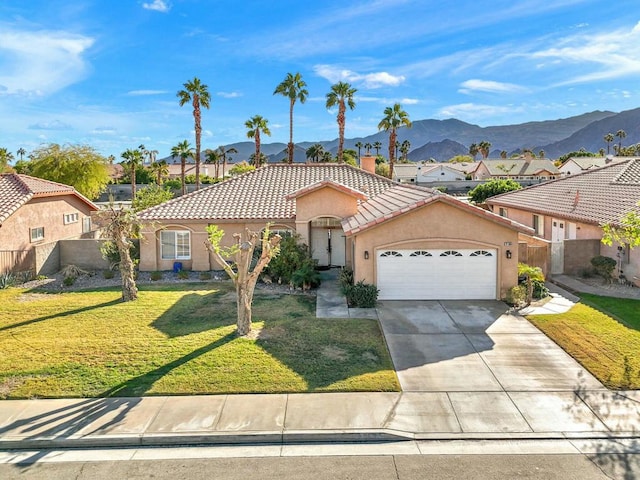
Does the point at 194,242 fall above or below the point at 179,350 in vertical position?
above

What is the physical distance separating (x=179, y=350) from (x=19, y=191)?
1749cm

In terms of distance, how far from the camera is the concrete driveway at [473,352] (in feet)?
37.8

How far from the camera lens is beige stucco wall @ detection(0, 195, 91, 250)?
2392cm

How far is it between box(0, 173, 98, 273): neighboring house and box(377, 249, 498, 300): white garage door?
1679 centimetres

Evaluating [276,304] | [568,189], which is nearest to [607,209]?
[568,189]

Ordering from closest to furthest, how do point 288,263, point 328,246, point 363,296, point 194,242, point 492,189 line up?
point 363,296 → point 288,263 → point 194,242 → point 328,246 → point 492,189

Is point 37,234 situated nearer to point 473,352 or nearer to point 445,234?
point 445,234

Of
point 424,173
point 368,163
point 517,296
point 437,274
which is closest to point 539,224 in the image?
point 368,163

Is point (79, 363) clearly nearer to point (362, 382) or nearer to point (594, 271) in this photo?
point (362, 382)

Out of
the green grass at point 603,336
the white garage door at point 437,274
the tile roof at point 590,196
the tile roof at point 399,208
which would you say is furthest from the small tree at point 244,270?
the tile roof at point 590,196

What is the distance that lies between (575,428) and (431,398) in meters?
2.78

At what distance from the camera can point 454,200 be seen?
18172 mm

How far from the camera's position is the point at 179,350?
44.4ft

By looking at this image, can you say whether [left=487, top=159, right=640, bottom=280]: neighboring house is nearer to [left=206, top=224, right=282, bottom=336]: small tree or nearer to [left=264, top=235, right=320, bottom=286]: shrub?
[left=264, top=235, right=320, bottom=286]: shrub
